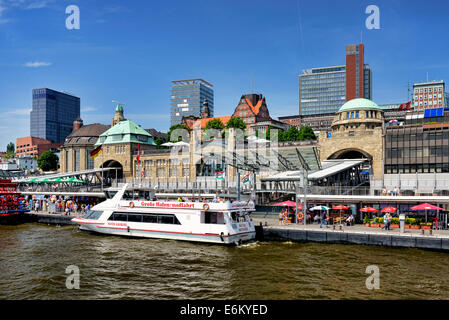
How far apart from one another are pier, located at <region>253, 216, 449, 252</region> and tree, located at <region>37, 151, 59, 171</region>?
12017 centimetres

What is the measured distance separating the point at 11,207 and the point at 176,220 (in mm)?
26713

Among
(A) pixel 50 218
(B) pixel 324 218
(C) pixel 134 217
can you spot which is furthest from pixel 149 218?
(A) pixel 50 218

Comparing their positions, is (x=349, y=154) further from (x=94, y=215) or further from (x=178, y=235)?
(x=94, y=215)

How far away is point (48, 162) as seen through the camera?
5453 inches

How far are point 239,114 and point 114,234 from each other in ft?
426

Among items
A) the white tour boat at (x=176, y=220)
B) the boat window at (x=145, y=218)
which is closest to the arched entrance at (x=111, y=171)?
the white tour boat at (x=176, y=220)

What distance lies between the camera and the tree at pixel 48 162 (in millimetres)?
138125

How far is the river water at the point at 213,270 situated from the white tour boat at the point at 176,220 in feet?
3.67

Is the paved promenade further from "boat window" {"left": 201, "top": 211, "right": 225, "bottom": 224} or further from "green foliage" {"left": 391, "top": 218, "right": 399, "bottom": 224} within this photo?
"boat window" {"left": 201, "top": 211, "right": 225, "bottom": 224}

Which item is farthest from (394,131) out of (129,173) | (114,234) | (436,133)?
(129,173)

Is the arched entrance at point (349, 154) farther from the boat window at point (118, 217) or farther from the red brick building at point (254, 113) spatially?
the red brick building at point (254, 113)

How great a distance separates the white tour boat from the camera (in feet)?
112
